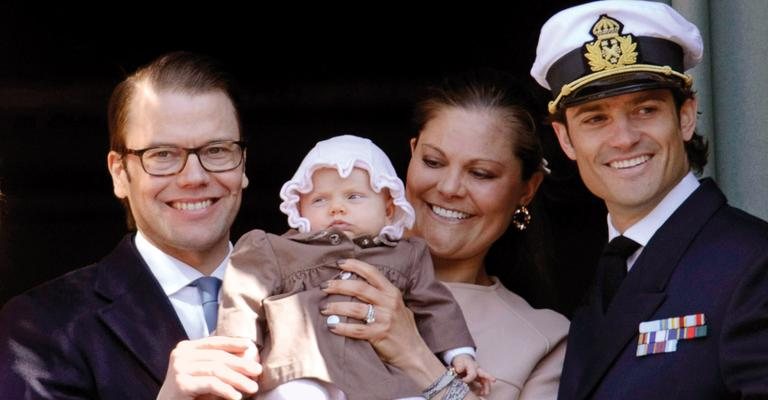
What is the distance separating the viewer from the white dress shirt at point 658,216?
3.62 meters

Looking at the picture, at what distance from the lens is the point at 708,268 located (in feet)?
11.1

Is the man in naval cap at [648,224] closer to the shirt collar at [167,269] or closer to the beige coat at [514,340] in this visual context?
the beige coat at [514,340]

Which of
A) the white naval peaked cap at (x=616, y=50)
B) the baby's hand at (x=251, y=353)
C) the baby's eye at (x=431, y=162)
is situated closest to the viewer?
the baby's hand at (x=251, y=353)

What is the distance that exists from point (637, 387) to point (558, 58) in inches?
34.2

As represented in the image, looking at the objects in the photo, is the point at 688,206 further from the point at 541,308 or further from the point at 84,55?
the point at 84,55

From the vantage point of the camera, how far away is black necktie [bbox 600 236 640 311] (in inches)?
143

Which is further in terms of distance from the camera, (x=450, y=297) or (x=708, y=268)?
(x=450, y=297)

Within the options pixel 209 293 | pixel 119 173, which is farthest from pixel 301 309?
pixel 119 173

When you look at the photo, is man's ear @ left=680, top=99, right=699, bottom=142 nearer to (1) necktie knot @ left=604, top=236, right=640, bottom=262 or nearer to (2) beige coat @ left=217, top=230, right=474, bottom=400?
(1) necktie knot @ left=604, top=236, right=640, bottom=262

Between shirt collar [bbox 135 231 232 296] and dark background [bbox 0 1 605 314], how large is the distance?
7.09 feet

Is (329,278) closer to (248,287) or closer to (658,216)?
(248,287)

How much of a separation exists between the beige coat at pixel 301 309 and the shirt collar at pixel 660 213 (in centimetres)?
48

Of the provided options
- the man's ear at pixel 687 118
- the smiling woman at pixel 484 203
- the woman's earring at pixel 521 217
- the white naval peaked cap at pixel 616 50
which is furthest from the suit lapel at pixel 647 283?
the woman's earring at pixel 521 217

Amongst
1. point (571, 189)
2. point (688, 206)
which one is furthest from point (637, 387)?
point (571, 189)
